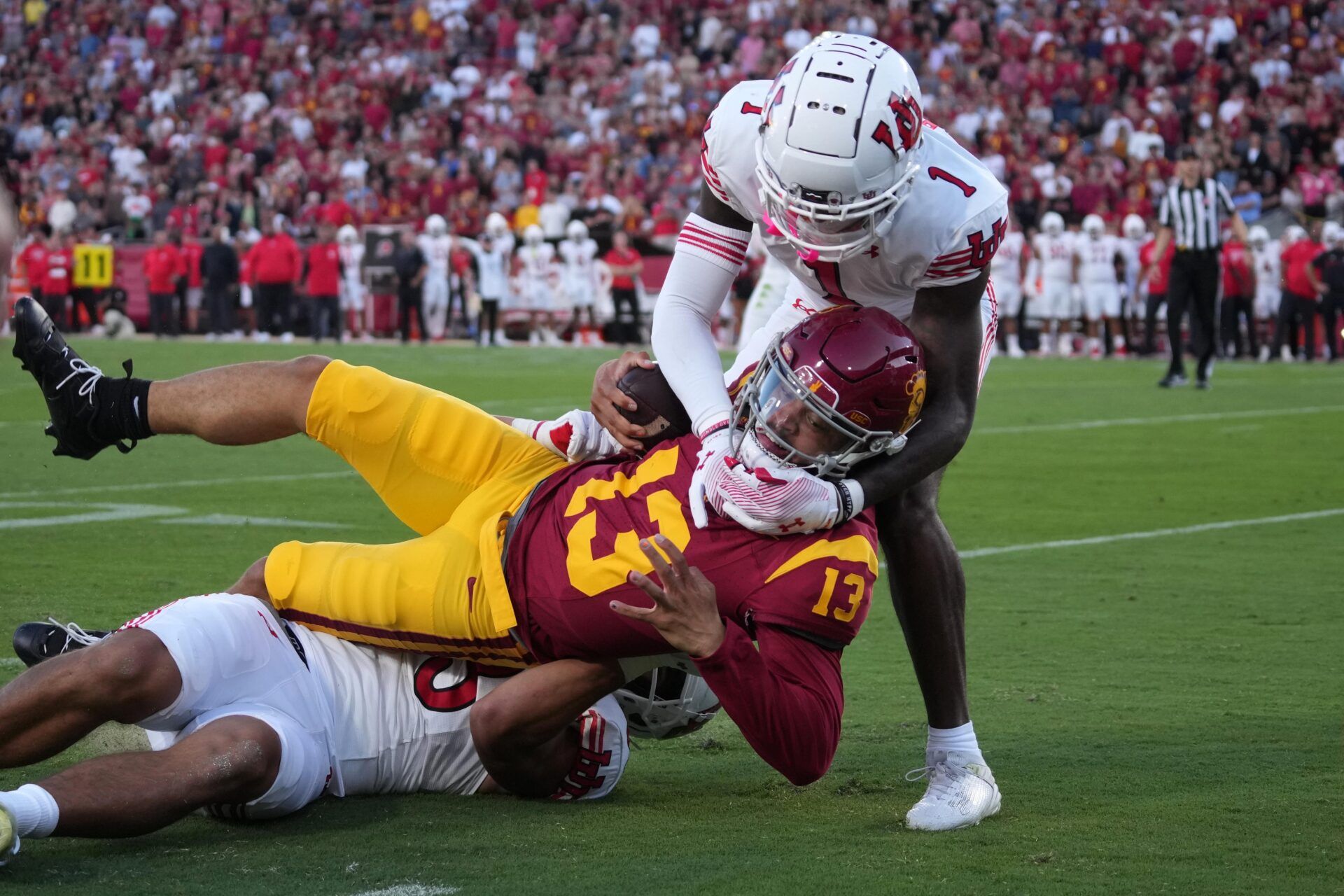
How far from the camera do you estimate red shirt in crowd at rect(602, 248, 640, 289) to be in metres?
20.7

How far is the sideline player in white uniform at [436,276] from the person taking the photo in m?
21.7

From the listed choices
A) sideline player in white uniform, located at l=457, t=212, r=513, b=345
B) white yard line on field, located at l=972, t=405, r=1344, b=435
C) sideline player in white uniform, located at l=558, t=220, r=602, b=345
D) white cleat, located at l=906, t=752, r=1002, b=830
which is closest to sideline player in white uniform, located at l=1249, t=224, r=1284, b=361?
sideline player in white uniform, located at l=558, t=220, r=602, b=345

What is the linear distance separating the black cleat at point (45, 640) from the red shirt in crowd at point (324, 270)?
1748 centimetres

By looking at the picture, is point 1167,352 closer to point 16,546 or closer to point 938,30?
point 938,30

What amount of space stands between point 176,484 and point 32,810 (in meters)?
5.19

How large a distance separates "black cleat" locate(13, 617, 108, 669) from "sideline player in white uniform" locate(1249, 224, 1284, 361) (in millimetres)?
18948

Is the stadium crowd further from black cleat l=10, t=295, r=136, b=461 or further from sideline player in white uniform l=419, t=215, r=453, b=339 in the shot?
black cleat l=10, t=295, r=136, b=461

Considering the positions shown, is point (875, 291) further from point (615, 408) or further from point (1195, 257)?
point (1195, 257)

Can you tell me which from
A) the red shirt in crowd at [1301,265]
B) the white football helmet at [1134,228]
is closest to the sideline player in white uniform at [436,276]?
the white football helmet at [1134,228]

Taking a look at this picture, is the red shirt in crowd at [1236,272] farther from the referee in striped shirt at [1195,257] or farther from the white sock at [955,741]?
the white sock at [955,741]

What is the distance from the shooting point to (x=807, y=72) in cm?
328

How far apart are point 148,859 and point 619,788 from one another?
969 mm

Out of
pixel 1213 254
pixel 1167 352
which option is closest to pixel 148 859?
pixel 1213 254

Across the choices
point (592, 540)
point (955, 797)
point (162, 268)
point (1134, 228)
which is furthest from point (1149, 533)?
point (162, 268)
